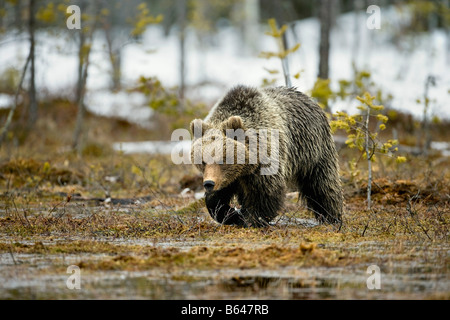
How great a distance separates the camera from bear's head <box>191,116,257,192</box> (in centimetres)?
716

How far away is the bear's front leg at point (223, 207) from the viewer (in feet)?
25.7

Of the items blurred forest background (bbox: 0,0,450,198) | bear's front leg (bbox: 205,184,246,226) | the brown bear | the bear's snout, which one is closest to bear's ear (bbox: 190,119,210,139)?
the brown bear

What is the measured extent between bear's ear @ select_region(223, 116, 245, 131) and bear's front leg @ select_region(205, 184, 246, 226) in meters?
0.85

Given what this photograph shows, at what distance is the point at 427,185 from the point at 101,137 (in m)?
12.8

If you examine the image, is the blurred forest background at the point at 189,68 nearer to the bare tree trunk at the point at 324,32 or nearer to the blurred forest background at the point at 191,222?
the bare tree trunk at the point at 324,32

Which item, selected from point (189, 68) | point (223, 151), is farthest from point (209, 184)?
point (189, 68)

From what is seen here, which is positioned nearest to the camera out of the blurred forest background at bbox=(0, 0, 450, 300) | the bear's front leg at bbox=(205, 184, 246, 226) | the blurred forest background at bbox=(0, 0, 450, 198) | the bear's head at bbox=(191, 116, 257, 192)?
the blurred forest background at bbox=(0, 0, 450, 300)

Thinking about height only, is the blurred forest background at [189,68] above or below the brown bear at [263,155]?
above

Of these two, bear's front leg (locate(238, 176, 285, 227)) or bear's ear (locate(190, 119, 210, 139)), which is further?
bear's front leg (locate(238, 176, 285, 227))

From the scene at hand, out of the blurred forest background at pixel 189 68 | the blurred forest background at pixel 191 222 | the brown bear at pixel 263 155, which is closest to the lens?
the blurred forest background at pixel 191 222

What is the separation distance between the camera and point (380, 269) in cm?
525

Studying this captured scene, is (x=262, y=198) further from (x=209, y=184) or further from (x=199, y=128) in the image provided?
(x=199, y=128)

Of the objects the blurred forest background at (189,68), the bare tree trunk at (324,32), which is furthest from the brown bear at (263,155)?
the bare tree trunk at (324,32)

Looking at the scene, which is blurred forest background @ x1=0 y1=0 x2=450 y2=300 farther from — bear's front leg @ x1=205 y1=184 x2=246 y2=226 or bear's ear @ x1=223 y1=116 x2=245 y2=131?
bear's ear @ x1=223 y1=116 x2=245 y2=131
